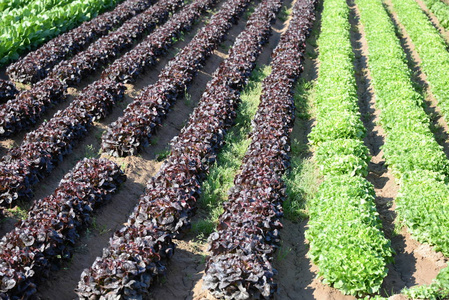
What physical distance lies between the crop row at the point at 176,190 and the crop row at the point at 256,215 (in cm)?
85

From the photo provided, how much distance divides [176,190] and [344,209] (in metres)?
3.28

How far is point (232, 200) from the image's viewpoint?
28.1ft

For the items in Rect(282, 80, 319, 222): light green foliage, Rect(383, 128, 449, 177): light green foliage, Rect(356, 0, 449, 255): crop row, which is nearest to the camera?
Rect(356, 0, 449, 255): crop row

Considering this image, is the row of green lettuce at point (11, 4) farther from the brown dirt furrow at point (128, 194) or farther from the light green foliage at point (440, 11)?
the light green foliage at point (440, 11)

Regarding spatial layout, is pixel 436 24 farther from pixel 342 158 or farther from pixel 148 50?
pixel 342 158

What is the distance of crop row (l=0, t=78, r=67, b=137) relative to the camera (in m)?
10.8

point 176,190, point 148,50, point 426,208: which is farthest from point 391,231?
point 148,50

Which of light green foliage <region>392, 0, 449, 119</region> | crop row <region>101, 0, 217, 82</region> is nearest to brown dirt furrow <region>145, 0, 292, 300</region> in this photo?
crop row <region>101, 0, 217, 82</region>

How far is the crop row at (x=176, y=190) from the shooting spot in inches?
257

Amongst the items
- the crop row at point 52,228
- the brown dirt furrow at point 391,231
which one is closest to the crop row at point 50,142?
the crop row at point 52,228

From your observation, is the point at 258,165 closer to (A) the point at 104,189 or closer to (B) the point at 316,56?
(A) the point at 104,189

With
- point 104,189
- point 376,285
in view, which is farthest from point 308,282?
point 104,189

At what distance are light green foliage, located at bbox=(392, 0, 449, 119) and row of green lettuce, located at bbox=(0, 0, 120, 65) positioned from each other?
14.2m

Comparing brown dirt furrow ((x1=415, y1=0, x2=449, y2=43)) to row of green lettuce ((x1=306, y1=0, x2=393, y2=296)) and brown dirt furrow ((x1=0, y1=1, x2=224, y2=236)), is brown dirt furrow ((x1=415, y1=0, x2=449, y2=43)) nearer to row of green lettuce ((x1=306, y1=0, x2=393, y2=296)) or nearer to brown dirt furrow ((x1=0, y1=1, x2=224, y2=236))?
row of green lettuce ((x1=306, y1=0, x2=393, y2=296))
